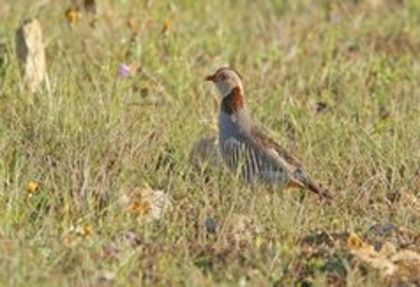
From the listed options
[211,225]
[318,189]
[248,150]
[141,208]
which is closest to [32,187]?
[141,208]

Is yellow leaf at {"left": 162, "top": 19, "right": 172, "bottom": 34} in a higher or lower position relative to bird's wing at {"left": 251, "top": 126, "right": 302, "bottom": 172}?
higher

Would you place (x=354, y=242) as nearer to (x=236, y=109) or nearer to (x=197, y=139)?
(x=236, y=109)

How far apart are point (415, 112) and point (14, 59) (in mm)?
2612

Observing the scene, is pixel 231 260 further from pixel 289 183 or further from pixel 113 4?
pixel 113 4

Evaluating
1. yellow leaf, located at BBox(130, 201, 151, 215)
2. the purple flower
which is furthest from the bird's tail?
the purple flower

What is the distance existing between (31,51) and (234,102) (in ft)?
5.68

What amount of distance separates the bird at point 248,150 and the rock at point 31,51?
1381mm

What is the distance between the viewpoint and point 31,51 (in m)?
9.14

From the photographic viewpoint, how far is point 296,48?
1057cm

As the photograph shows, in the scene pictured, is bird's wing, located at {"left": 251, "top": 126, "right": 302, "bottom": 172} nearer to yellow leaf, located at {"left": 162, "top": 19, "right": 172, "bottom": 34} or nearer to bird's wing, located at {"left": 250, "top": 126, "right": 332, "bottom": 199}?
bird's wing, located at {"left": 250, "top": 126, "right": 332, "bottom": 199}

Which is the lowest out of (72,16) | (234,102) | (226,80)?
(234,102)

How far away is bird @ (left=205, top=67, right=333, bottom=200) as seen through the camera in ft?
24.8

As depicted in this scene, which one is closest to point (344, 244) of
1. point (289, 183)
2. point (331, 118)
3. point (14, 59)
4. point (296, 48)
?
point (289, 183)

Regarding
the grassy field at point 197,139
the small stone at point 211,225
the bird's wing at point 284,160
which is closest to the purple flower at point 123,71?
the grassy field at point 197,139
